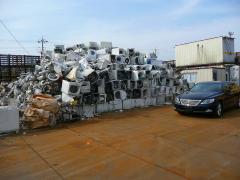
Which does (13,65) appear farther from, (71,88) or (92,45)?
(71,88)

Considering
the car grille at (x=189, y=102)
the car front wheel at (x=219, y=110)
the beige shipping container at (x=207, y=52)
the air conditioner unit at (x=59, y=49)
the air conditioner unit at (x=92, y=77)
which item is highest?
the beige shipping container at (x=207, y=52)

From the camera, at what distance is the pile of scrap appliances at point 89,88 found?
31.8 feet

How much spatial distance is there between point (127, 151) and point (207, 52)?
77.0ft

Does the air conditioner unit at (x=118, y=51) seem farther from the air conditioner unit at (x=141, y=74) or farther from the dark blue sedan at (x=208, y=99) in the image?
the dark blue sedan at (x=208, y=99)

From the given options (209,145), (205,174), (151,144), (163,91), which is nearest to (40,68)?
(163,91)

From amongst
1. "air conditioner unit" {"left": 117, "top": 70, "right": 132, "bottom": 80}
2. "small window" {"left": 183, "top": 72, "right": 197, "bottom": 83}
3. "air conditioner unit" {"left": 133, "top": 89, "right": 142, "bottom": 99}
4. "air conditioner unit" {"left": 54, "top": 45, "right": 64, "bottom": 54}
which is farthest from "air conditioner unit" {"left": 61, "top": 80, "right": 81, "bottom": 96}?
"small window" {"left": 183, "top": 72, "right": 197, "bottom": 83}

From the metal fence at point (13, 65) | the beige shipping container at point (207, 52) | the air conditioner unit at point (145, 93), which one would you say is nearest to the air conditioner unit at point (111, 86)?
the air conditioner unit at point (145, 93)

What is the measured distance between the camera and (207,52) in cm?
2720

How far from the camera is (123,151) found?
6172 mm

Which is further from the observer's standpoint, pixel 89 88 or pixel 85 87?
pixel 89 88

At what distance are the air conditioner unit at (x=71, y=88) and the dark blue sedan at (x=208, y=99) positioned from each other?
13.6 ft

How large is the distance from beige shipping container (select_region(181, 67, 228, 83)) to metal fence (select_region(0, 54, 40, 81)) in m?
13.5

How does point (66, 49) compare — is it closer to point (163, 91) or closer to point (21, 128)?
point (163, 91)

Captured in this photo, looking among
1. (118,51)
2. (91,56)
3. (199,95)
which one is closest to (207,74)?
(118,51)
